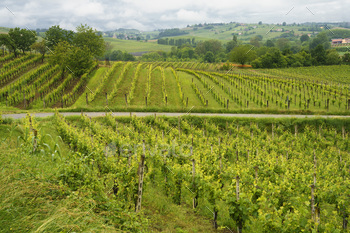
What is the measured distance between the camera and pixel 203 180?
7.42 metres

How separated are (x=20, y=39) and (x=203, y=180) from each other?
52.3m

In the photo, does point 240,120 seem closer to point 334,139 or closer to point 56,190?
point 334,139

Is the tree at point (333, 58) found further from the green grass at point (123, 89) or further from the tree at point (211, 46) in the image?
the green grass at point (123, 89)

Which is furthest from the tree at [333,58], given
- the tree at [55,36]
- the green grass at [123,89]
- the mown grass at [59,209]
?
the mown grass at [59,209]

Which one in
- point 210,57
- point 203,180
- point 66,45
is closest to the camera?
point 203,180

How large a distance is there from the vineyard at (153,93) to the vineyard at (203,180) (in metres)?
7.32

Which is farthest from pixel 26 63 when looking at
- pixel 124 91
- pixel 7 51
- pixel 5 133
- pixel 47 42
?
pixel 5 133

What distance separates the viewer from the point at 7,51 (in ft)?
172

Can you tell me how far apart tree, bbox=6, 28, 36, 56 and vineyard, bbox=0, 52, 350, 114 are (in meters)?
6.36

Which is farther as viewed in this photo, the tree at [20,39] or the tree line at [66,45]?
the tree at [20,39]

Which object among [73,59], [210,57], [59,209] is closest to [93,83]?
[73,59]

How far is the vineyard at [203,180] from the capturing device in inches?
218

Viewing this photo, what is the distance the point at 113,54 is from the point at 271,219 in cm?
6897

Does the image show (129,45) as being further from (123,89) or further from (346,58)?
(346,58)
